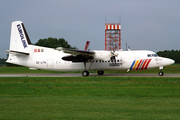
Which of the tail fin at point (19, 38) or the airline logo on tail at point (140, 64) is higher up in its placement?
the tail fin at point (19, 38)

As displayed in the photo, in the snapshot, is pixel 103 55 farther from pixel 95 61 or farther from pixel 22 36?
pixel 22 36

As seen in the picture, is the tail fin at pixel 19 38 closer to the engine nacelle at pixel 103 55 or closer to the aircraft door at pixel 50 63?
the aircraft door at pixel 50 63

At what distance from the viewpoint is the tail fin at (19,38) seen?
31.0 m

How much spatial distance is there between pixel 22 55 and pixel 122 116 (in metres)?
24.5

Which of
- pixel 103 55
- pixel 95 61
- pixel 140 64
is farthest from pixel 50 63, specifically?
pixel 140 64

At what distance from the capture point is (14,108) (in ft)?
31.2

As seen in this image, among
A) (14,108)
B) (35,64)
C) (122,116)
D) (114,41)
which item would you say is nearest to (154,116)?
(122,116)

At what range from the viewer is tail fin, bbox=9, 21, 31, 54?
3095cm

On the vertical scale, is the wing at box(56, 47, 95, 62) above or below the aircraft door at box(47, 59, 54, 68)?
above

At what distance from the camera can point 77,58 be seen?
92.7ft

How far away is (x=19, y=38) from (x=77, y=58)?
8.62 metres

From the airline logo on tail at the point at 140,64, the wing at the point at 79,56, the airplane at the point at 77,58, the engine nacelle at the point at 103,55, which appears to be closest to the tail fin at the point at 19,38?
the airplane at the point at 77,58

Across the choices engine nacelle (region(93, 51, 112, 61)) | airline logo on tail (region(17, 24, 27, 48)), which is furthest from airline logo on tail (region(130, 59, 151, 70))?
airline logo on tail (region(17, 24, 27, 48))

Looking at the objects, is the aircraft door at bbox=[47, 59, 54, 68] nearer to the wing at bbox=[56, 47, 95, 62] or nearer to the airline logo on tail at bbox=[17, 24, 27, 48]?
the wing at bbox=[56, 47, 95, 62]
